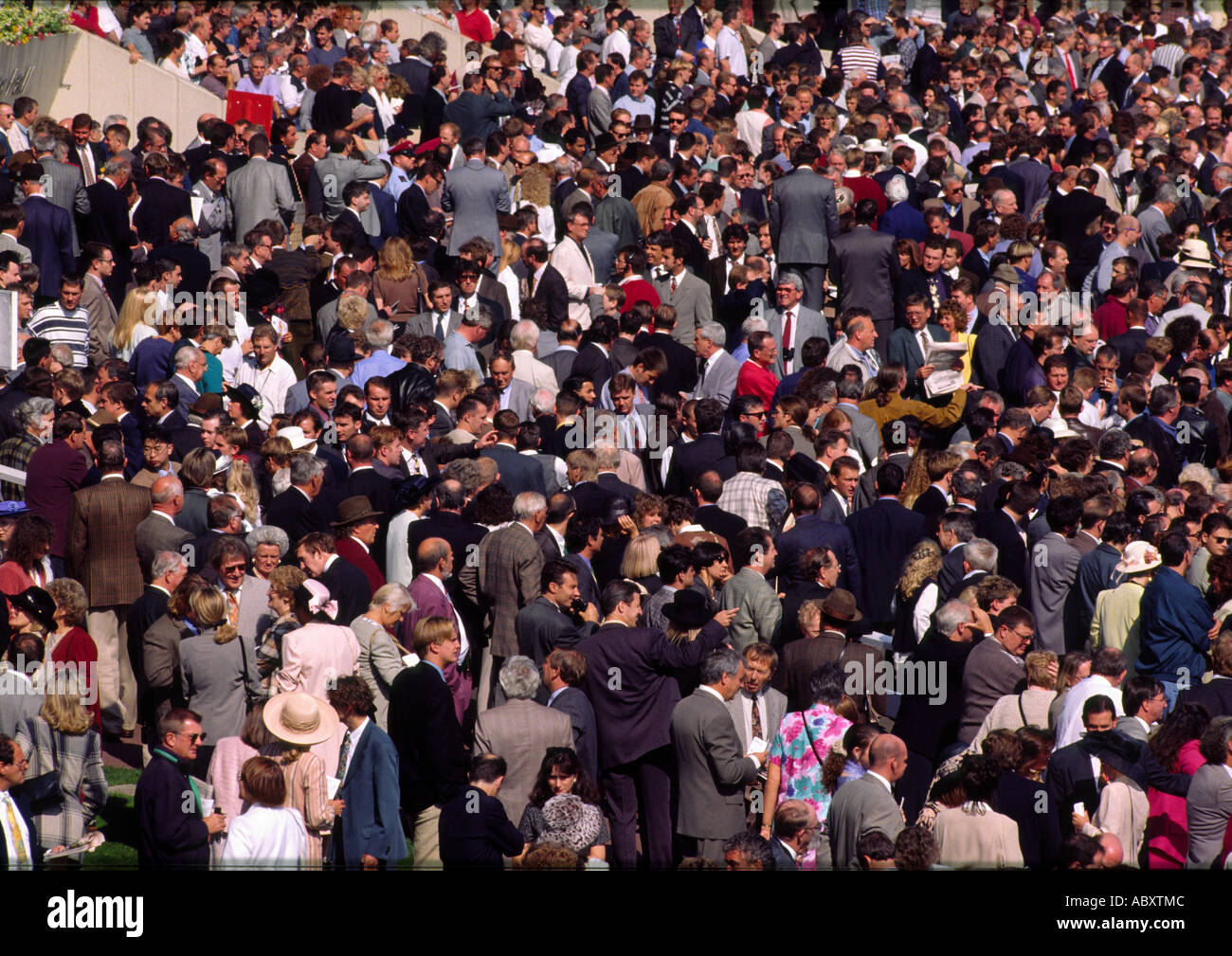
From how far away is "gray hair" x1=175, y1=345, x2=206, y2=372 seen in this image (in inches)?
497

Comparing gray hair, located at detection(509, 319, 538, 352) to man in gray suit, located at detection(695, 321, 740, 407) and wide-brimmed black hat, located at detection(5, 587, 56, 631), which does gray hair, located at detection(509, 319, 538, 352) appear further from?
wide-brimmed black hat, located at detection(5, 587, 56, 631)

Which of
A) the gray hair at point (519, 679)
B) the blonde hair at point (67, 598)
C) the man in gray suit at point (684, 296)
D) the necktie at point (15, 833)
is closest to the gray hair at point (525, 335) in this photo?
the man in gray suit at point (684, 296)

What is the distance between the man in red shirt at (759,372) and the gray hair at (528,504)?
3.49m

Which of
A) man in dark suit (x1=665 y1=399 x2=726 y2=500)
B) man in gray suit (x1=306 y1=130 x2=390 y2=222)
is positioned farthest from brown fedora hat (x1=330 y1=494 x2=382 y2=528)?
man in gray suit (x1=306 y1=130 x2=390 y2=222)

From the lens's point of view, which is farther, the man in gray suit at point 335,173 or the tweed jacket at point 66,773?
the man in gray suit at point 335,173

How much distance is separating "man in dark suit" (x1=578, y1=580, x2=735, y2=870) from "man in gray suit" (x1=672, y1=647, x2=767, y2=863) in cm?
29

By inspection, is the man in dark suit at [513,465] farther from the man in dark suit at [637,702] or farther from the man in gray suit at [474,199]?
the man in gray suit at [474,199]

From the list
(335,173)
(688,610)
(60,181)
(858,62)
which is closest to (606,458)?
(688,610)

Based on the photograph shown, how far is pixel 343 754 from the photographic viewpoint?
8.77 meters

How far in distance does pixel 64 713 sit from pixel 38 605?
1.08 m

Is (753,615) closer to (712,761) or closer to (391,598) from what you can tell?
(712,761)

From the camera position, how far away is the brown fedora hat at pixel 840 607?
32.1 ft

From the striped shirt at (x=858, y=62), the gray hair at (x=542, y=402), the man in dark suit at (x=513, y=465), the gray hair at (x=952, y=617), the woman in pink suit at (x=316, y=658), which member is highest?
the striped shirt at (x=858, y=62)
